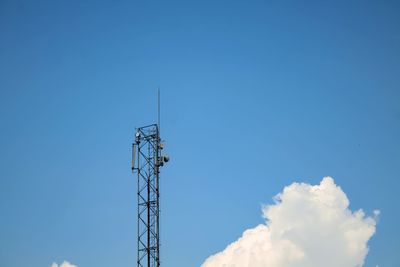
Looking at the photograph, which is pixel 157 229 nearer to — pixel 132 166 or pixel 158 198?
pixel 158 198

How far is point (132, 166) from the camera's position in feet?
191

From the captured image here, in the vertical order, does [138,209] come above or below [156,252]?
above

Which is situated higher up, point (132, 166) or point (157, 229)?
point (132, 166)

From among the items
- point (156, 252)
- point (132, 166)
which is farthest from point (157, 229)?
point (132, 166)

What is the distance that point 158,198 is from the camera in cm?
5716

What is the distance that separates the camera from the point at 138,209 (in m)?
57.1

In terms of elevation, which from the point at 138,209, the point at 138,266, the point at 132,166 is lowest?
the point at 138,266

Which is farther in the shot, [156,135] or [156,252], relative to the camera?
[156,135]

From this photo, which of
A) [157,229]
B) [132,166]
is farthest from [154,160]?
[157,229]

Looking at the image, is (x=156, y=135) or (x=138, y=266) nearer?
(x=138, y=266)

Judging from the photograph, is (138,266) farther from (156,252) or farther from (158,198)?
(158,198)

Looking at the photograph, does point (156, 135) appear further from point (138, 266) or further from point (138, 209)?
point (138, 266)

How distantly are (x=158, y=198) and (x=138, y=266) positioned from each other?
626 cm

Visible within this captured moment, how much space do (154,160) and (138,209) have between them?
185 inches
